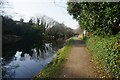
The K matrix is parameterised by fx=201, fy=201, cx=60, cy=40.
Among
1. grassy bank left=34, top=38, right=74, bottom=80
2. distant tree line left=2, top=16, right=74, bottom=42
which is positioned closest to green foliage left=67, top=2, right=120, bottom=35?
grassy bank left=34, top=38, right=74, bottom=80

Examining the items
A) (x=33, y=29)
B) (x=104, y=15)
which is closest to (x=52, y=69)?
(x=104, y=15)

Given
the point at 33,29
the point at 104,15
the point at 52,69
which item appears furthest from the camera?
the point at 33,29

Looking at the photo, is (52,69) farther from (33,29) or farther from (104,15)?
(33,29)

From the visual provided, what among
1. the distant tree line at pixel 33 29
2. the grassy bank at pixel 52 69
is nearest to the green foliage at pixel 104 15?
the grassy bank at pixel 52 69

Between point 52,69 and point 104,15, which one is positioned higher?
point 104,15

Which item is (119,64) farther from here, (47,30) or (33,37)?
(47,30)

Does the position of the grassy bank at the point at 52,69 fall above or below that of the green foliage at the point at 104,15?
below

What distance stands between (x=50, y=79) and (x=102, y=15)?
4.34m

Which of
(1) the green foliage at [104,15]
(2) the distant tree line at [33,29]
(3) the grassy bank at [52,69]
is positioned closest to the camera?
(1) the green foliage at [104,15]

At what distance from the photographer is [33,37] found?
64.7 metres

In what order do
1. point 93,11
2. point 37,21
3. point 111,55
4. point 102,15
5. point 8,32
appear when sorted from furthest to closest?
point 37,21, point 8,32, point 93,11, point 102,15, point 111,55

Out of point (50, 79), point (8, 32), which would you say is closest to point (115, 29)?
point (50, 79)

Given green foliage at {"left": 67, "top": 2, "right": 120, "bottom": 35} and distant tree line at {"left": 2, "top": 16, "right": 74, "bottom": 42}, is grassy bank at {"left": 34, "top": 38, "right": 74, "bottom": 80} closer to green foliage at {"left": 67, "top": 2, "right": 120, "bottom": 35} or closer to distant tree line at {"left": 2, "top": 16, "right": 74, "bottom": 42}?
green foliage at {"left": 67, "top": 2, "right": 120, "bottom": 35}

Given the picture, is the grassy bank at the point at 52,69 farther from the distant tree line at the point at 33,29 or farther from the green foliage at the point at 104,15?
the distant tree line at the point at 33,29
